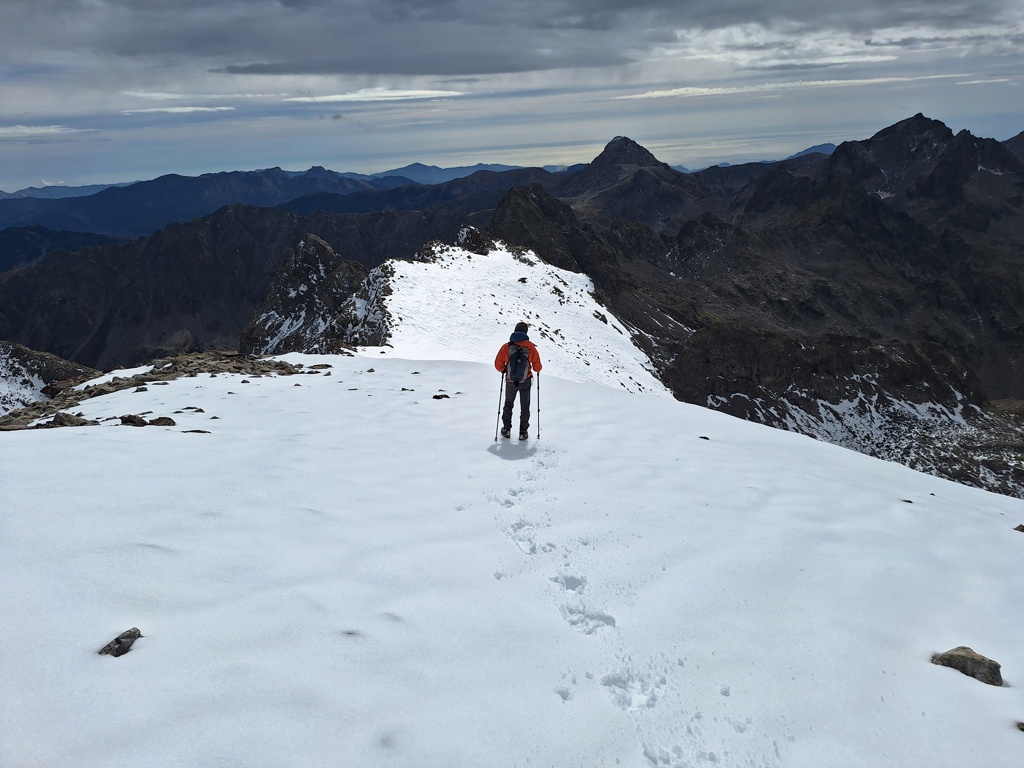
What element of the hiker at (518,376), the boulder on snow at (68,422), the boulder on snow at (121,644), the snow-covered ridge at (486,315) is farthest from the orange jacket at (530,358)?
the snow-covered ridge at (486,315)

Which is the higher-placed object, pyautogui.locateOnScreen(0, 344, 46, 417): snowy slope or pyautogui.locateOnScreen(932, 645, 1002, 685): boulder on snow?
pyautogui.locateOnScreen(932, 645, 1002, 685): boulder on snow

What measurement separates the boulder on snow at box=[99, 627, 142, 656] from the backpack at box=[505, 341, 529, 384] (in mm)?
9008

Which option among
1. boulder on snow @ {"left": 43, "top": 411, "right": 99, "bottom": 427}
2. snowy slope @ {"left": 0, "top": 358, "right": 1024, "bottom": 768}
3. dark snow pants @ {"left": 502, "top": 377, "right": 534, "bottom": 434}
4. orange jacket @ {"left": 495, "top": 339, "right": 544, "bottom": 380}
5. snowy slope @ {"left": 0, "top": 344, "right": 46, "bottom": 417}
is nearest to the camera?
snowy slope @ {"left": 0, "top": 358, "right": 1024, "bottom": 768}

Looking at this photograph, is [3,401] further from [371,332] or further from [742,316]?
[742,316]

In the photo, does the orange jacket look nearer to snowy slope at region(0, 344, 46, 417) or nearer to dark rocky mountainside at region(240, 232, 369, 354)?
dark rocky mountainside at region(240, 232, 369, 354)

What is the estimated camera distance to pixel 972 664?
19.7 ft

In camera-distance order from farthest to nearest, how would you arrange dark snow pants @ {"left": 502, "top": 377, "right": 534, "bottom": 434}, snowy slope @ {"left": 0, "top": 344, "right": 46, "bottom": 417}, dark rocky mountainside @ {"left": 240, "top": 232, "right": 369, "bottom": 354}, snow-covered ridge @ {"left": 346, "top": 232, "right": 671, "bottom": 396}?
dark rocky mountainside @ {"left": 240, "top": 232, "right": 369, "bottom": 354}
snowy slope @ {"left": 0, "top": 344, "right": 46, "bottom": 417}
snow-covered ridge @ {"left": 346, "top": 232, "right": 671, "bottom": 396}
dark snow pants @ {"left": 502, "top": 377, "right": 534, "bottom": 434}

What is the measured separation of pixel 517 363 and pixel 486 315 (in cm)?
2851

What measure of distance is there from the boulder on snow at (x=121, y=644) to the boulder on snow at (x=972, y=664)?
7.49 meters

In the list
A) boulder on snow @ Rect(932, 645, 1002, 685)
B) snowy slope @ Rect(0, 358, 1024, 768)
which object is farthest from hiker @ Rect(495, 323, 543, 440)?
boulder on snow @ Rect(932, 645, 1002, 685)

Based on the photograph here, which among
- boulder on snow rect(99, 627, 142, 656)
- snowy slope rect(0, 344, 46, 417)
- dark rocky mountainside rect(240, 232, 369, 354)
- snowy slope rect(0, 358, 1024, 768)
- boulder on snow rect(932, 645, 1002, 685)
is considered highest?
boulder on snow rect(99, 627, 142, 656)

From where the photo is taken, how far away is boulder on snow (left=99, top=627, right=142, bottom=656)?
16.0ft

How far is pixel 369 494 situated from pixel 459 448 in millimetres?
3177

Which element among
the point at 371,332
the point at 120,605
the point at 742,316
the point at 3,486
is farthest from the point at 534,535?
the point at 742,316
